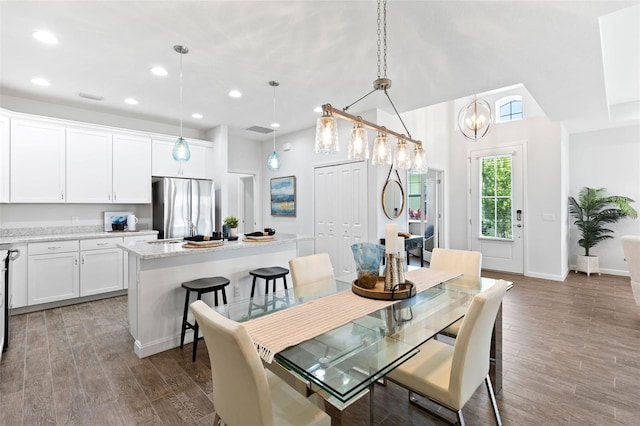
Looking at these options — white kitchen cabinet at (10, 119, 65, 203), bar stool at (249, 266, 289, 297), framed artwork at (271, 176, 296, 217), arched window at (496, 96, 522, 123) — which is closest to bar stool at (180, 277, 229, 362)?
bar stool at (249, 266, 289, 297)

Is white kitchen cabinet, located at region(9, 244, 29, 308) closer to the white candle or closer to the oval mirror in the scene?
the white candle

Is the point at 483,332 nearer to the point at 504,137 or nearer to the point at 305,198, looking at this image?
the point at 305,198

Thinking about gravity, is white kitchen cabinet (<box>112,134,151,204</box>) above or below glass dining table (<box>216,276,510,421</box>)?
above

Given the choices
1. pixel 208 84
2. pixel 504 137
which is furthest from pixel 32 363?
pixel 504 137

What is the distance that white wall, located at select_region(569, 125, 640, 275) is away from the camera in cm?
534

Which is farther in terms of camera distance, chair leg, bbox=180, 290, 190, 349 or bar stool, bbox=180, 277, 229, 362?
chair leg, bbox=180, 290, 190, 349

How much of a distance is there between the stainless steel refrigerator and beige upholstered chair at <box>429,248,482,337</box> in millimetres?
3939

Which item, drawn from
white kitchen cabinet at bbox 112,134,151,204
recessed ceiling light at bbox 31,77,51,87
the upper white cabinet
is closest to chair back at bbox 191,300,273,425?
recessed ceiling light at bbox 31,77,51,87

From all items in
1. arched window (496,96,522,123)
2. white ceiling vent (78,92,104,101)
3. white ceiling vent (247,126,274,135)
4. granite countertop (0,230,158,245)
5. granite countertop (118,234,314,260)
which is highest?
arched window (496,96,522,123)

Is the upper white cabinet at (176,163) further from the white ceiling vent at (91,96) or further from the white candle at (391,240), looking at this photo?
the white candle at (391,240)

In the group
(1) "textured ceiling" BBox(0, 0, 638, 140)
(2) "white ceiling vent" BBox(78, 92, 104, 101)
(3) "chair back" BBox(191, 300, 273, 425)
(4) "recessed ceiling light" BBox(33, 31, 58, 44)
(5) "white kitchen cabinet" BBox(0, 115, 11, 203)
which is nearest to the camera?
(3) "chair back" BBox(191, 300, 273, 425)

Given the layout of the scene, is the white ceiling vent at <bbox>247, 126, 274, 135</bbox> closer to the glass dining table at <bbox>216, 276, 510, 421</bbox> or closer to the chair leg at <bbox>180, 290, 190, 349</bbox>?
the chair leg at <bbox>180, 290, 190, 349</bbox>

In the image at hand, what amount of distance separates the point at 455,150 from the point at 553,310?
12.3ft

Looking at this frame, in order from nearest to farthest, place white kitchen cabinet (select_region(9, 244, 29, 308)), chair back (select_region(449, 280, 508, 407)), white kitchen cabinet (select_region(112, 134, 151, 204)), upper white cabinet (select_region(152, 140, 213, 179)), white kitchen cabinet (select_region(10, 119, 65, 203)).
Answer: chair back (select_region(449, 280, 508, 407)) < white kitchen cabinet (select_region(9, 244, 29, 308)) < white kitchen cabinet (select_region(10, 119, 65, 203)) < white kitchen cabinet (select_region(112, 134, 151, 204)) < upper white cabinet (select_region(152, 140, 213, 179))
